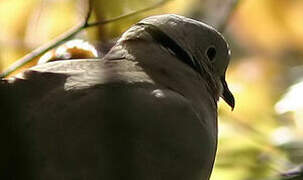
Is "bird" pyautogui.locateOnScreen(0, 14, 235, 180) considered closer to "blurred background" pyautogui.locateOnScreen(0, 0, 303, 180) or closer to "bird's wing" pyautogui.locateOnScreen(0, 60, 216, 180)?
"bird's wing" pyautogui.locateOnScreen(0, 60, 216, 180)

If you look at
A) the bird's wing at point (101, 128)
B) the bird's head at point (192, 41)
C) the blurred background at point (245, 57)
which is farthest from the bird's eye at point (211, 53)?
the bird's wing at point (101, 128)

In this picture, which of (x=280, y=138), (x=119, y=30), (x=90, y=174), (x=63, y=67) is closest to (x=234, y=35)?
(x=280, y=138)

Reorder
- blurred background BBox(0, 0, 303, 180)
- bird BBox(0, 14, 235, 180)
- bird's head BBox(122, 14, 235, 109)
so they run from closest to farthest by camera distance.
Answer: bird BBox(0, 14, 235, 180) < bird's head BBox(122, 14, 235, 109) < blurred background BBox(0, 0, 303, 180)

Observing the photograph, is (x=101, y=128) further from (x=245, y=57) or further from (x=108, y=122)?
(x=245, y=57)

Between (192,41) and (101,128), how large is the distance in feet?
2.27

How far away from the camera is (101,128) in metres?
2.00

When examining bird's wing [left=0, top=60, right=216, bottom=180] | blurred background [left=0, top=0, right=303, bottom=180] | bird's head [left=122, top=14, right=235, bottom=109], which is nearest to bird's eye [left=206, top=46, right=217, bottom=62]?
bird's head [left=122, top=14, right=235, bottom=109]

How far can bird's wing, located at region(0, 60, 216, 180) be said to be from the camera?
1948 millimetres

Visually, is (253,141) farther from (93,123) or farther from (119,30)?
(93,123)

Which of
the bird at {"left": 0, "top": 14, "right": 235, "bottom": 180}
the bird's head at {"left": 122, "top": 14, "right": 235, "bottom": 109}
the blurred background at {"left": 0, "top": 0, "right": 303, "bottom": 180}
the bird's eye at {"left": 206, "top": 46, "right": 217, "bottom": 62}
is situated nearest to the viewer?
the bird at {"left": 0, "top": 14, "right": 235, "bottom": 180}

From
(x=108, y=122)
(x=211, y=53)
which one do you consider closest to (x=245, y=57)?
(x=211, y=53)

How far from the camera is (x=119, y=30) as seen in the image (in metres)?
2.80

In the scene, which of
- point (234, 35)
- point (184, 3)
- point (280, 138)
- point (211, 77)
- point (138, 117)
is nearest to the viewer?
point (138, 117)

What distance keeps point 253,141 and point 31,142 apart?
1242 millimetres
